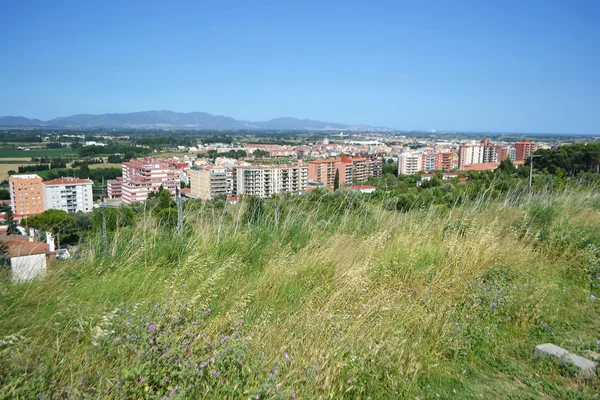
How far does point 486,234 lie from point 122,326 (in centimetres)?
321

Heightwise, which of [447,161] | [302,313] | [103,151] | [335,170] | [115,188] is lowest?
[115,188]

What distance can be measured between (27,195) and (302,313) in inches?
1235

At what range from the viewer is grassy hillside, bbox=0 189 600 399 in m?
1.75

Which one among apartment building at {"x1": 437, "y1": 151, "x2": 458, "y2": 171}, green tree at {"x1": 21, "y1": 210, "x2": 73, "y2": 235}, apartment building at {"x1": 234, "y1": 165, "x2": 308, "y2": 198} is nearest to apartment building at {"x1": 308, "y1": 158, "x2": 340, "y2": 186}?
apartment building at {"x1": 234, "y1": 165, "x2": 308, "y2": 198}

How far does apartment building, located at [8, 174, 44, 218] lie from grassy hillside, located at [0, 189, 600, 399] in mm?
27254

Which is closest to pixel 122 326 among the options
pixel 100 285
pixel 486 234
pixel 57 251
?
pixel 100 285

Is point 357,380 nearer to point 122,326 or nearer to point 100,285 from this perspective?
point 122,326

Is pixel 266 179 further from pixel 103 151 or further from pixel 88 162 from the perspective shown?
pixel 103 151

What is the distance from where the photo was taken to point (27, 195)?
28.2 metres

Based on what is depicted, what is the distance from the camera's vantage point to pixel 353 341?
2156 mm

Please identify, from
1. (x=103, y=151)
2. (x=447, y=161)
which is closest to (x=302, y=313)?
(x=103, y=151)

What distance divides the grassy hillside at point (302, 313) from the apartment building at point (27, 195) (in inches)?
1073

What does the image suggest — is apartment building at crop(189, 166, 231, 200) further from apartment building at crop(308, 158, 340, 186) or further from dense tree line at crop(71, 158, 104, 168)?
dense tree line at crop(71, 158, 104, 168)

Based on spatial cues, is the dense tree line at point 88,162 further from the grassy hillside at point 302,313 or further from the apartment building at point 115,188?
the grassy hillside at point 302,313
